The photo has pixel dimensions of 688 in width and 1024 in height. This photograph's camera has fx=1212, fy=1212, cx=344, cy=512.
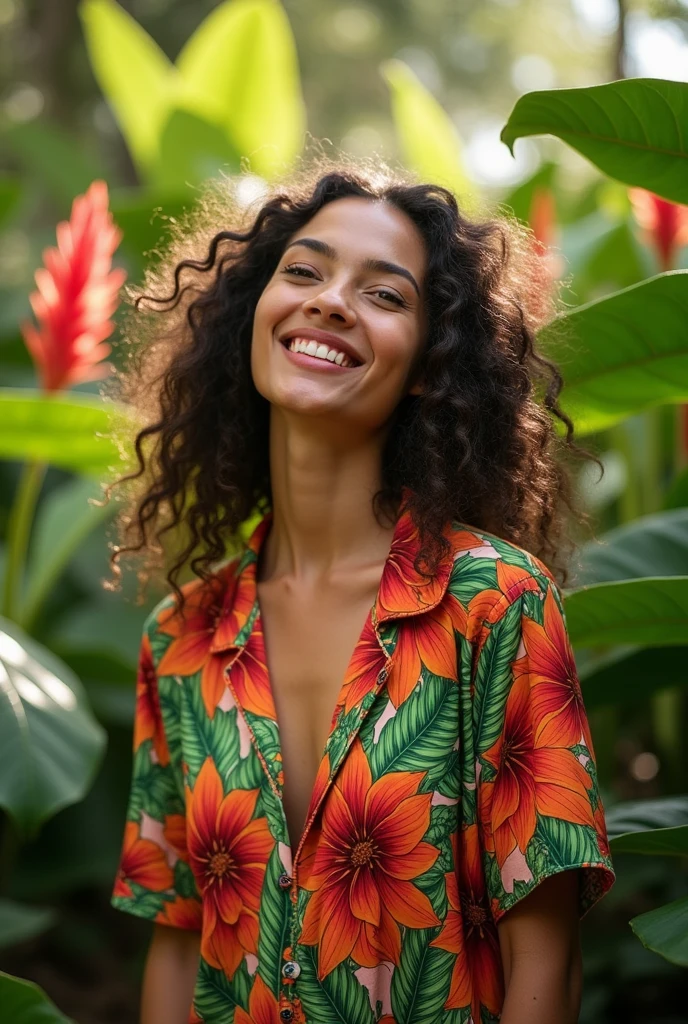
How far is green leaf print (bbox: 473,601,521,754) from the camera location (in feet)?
4.75

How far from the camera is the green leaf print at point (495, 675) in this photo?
1446mm

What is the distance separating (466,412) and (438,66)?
9.38 metres

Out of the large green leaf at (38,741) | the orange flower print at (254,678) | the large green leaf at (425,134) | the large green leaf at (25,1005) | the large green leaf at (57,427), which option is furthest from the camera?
the large green leaf at (425,134)

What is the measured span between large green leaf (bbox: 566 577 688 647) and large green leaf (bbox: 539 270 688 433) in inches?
12.7

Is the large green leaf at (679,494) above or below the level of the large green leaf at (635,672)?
above

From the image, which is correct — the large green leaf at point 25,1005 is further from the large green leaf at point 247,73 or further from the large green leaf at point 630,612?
the large green leaf at point 247,73

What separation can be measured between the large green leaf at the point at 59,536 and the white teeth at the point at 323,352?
3.75 feet

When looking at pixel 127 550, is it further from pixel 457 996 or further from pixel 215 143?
pixel 215 143

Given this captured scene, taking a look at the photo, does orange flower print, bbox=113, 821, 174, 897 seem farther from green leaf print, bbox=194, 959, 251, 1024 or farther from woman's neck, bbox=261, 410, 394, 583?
woman's neck, bbox=261, 410, 394, 583

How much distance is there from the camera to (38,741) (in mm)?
1938

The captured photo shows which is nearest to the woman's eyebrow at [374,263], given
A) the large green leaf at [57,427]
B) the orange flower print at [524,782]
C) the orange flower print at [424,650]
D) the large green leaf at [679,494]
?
the orange flower print at [424,650]

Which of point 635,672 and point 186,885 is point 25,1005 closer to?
point 186,885

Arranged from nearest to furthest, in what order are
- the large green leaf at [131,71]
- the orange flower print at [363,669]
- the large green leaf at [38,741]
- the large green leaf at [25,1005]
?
the orange flower print at [363,669]
the large green leaf at [25,1005]
the large green leaf at [38,741]
the large green leaf at [131,71]

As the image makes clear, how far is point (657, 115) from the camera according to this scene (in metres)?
1.60
